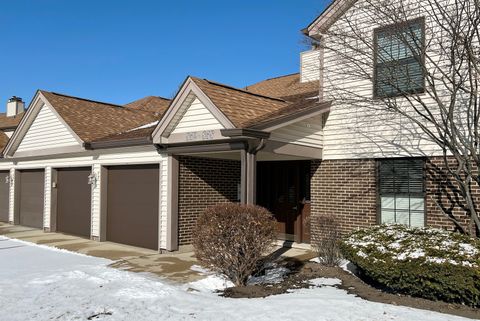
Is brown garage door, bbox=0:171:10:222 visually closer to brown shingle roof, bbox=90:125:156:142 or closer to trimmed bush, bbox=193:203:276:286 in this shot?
brown shingle roof, bbox=90:125:156:142

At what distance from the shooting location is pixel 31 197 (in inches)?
675

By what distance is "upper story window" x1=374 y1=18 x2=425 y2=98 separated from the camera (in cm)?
870

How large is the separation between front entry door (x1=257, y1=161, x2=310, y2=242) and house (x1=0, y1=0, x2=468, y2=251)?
3cm

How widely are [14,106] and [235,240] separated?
33310 mm

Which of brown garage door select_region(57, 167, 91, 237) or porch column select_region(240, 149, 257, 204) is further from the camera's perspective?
brown garage door select_region(57, 167, 91, 237)

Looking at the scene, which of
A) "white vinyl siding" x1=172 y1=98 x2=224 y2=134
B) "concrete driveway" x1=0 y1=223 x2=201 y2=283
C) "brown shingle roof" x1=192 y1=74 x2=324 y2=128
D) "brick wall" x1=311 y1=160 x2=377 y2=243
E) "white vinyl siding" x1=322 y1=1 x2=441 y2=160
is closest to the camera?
"concrete driveway" x1=0 y1=223 x2=201 y2=283

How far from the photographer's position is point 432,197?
911 centimetres

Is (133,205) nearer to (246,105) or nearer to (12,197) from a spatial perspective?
(246,105)

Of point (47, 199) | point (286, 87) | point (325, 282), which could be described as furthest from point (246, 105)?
point (47, 199)

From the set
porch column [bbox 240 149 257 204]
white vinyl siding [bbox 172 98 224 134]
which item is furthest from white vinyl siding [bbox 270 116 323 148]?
white vinyl siding [bbox 172 98 224 134]

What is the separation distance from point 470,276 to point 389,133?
4372 mm

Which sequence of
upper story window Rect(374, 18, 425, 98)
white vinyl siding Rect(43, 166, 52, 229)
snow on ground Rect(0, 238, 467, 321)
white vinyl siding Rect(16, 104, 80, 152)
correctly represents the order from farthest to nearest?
white vinyl siding Rect(43, 166, 52, 229) → white vinyl siding Rect(16, 104, 80, 152) → upper story window Rect(374, 18, 425, 98) → snow on ground Rect(0, 238, 467, 321)

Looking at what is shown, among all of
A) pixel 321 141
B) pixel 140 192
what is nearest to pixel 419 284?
pixel 321 141

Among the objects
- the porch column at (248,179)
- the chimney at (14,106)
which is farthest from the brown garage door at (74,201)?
the chimney at (14,106)
